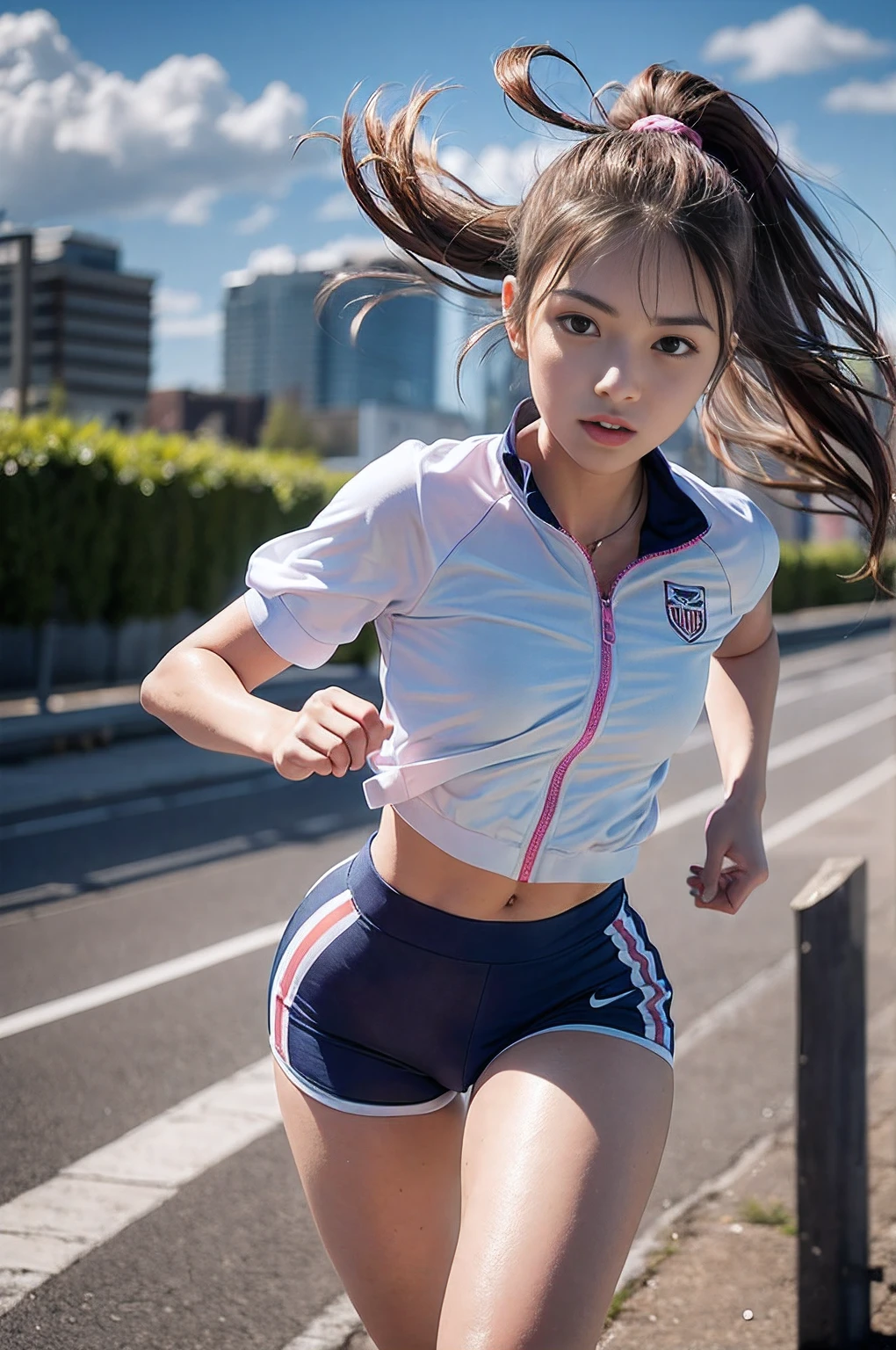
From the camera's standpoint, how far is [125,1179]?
466 centimetres

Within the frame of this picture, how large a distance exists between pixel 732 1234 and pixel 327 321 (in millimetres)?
2737

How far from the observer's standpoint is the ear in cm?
225

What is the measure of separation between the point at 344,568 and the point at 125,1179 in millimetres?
3207

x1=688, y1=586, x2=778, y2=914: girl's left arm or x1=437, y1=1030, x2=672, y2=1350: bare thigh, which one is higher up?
x1=688, y1=586, x2=778, y2=914: girl's left arm

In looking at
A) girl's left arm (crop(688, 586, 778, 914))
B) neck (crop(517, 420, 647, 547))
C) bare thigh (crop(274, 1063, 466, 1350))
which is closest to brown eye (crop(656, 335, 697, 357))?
→ neck (crop(517, 420, 647, 547))

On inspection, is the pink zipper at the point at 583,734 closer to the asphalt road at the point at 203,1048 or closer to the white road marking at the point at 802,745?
the asphalt road at the point at 203,1048

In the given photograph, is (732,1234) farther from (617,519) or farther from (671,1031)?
(617,519)

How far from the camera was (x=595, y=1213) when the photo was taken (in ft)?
6.26

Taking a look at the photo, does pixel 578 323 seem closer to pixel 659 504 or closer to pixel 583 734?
pixel 659 504

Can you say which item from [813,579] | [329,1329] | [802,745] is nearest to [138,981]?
[329,1329]

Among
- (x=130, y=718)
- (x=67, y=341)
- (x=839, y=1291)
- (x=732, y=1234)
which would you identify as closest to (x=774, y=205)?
(x=839, y=1291)

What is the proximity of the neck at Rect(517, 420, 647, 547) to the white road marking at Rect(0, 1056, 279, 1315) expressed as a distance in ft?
8.45

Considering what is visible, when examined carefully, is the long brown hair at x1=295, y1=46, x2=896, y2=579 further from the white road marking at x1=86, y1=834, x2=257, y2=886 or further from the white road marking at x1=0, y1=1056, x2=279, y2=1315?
the white road marking at x1=86, y1=834, x2=257, y2=886

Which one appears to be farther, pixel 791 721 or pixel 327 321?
pixel 791 721
